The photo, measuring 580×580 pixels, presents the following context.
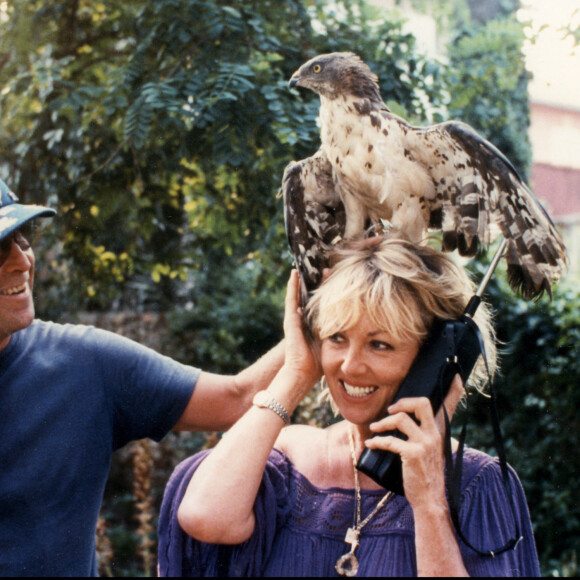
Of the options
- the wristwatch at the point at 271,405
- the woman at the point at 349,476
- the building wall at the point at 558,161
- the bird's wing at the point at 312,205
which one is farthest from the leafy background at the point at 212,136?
the building wall at the point at 558,161

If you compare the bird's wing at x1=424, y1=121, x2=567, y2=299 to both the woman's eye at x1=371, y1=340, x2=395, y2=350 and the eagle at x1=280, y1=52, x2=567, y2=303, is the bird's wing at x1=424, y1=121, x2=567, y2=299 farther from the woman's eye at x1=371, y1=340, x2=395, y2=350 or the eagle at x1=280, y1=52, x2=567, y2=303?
the woman's eye at x1=371, y1=340, x2=395, y2=350

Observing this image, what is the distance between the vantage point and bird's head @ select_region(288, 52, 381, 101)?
6.64ft

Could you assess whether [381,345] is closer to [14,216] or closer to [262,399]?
[262,399]

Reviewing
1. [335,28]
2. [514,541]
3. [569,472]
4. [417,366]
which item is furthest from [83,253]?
[569,472]

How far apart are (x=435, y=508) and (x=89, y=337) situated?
1097 mm

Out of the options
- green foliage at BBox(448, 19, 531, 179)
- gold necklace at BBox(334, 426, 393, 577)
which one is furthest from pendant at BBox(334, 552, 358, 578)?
green foliage at BBox(448, 19, 531, 179)

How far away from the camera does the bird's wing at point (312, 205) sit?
2043 millimetres

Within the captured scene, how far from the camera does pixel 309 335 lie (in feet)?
5.65

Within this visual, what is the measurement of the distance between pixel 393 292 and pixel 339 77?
81cm

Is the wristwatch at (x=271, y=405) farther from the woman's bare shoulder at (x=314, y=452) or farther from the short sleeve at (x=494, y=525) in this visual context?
the short sleeve at (x=494, y=525)

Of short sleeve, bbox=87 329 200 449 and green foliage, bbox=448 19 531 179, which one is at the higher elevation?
green foliage, bbox=448 19 531 179

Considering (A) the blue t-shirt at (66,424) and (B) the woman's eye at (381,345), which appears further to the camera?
(A) the blue t-shirt at (66,424)

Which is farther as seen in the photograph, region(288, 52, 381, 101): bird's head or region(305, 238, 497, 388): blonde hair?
region(288, 52, 381, 101): bird's head

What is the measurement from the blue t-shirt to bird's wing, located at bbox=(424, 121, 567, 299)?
2.95ft
